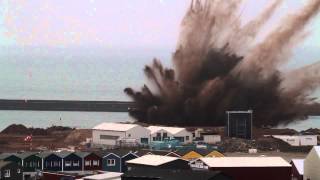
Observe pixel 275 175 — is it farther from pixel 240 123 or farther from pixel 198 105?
pixel 198 105

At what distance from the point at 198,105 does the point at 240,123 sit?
678 centimetres

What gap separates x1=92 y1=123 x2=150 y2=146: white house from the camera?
30484 millimetres

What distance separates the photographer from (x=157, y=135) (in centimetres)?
3134

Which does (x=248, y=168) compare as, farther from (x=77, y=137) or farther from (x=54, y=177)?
(x=77, y=137)

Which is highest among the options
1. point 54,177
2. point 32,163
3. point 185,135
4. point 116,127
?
point 116,127

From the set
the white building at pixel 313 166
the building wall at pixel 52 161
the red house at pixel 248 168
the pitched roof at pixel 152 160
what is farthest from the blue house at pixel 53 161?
the white building at pixel 313 166

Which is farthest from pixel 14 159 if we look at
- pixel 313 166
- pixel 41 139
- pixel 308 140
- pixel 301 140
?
pixel 308 140

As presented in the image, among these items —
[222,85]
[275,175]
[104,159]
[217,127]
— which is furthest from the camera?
[222,85]

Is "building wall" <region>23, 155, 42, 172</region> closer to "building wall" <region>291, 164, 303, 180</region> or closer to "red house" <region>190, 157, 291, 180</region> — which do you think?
"red house" <region>190, 157, 291, 180</region>

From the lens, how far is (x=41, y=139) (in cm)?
3528

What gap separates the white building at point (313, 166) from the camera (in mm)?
17641

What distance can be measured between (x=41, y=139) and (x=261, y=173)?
62.5 ft

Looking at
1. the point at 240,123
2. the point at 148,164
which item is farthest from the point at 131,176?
the point at 240,123

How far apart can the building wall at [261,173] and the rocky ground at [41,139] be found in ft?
47.7
